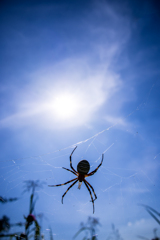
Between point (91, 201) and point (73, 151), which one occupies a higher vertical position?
point (73, 151)

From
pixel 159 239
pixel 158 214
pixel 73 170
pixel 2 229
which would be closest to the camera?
pixel 159 239

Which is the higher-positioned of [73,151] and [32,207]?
[73,151]

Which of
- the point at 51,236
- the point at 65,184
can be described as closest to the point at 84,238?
the point at 51,236

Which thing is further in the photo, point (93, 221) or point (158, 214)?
point (93, 221)

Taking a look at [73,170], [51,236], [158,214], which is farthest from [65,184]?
[158,214]

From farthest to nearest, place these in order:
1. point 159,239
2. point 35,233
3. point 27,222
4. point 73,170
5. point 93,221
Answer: point 93,221, point 73,170, point 27,222, point 35,233, point 159,239

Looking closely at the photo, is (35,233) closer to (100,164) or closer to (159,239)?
(159,239)

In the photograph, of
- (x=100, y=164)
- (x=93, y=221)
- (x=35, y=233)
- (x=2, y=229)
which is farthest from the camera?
(x=93, y=221)

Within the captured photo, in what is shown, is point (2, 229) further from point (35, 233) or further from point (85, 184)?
point (85, 184)

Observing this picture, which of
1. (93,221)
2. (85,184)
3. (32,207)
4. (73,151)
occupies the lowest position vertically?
(93,221)
